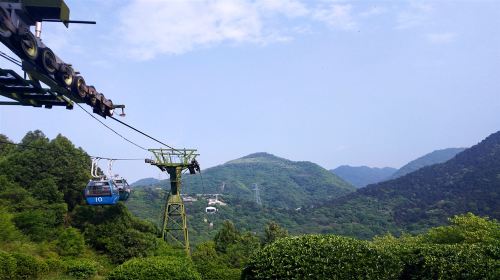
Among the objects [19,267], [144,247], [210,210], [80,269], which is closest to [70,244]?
[144,247]

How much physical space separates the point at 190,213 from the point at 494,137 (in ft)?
318

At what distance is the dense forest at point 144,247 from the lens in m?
17.3

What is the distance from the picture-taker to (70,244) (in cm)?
3322

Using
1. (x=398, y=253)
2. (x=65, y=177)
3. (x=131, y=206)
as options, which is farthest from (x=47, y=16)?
(x=131, y=206)

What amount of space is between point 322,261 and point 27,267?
1411cm

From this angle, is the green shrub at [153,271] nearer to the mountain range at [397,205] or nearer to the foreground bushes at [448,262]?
the foreground bushes at [448,262]

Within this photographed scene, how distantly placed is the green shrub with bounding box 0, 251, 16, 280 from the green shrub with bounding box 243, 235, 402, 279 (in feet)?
35.0

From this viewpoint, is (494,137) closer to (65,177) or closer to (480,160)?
(480,160)

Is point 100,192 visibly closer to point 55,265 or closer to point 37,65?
point 55,265

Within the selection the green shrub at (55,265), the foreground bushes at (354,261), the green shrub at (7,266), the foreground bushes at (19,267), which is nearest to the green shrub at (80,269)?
the green shrub at (55,265)

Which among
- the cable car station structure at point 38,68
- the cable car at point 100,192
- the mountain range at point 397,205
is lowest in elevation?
the mountain range at point 397,205

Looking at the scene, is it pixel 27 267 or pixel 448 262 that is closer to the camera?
pixel 448 262

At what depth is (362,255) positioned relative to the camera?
57.2 ft

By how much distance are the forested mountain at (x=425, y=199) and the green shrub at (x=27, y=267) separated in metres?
79.0
